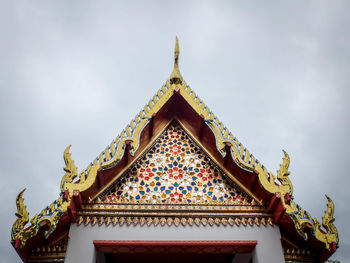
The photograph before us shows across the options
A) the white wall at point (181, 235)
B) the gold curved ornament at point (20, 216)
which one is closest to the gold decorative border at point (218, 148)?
the gold curved ornament at point (20, 216)

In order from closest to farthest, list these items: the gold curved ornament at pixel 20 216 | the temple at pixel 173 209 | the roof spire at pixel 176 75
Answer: the gold curved ornament at pixel 20 216 → the temple at pixel 173 209 → the roof spire at pixel 176 75

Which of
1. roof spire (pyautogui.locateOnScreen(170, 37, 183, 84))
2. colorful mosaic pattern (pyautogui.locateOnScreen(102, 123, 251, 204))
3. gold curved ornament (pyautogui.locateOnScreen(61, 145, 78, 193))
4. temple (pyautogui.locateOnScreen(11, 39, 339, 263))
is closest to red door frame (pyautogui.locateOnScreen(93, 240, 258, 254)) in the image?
temple (pyautogui.locateOnScreen(11, 39, 339, 263))

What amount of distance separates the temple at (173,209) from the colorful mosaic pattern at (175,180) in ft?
0.06

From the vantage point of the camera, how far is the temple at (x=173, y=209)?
16.1 feet

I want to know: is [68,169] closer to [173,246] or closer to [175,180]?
[175,180]

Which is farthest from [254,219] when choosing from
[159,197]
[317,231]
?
[159,197]

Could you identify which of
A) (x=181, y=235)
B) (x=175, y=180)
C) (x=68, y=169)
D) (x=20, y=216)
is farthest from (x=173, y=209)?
(x=20, y=216)

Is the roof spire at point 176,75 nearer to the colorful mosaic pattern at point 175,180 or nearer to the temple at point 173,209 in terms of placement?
the temple at point 173,209

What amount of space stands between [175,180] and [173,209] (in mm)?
566

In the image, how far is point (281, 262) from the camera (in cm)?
492

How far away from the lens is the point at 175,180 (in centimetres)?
568

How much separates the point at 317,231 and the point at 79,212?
3.55 metres

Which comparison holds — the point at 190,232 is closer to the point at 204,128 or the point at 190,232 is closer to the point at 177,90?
the point at 204,128

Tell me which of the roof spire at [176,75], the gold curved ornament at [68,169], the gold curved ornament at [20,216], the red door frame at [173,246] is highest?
the roof spire at [176,75]
